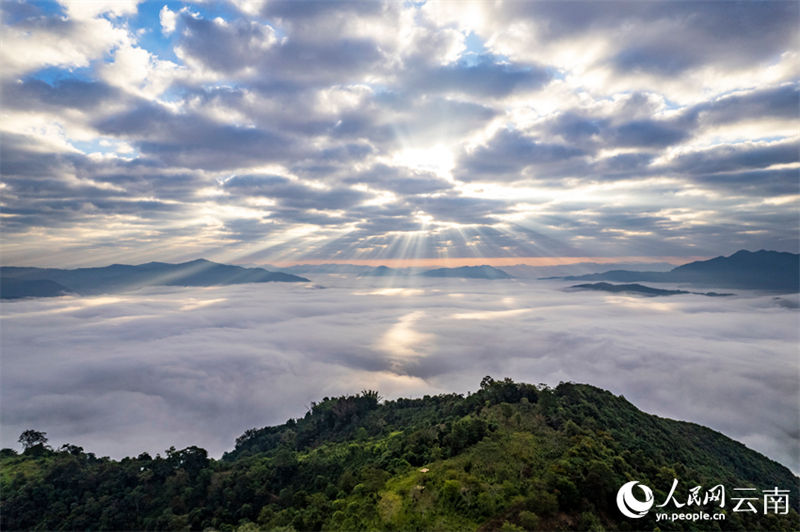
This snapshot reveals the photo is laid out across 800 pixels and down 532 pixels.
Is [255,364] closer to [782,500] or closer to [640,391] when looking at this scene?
[640,391]

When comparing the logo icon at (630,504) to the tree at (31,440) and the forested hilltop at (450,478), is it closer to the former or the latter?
the forested hilltop at (450,478)
